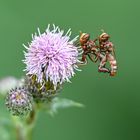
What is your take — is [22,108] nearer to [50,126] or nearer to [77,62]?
[77,62]

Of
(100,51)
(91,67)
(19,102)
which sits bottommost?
(19,102)

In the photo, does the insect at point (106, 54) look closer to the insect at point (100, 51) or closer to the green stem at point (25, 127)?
the insect at point (100, 51)

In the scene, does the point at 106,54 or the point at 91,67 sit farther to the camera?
the point at 91,67

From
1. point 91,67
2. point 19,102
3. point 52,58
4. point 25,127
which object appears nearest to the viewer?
point 52,58

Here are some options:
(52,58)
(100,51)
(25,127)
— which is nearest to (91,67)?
(25,127)

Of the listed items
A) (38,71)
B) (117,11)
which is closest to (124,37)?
(117,11)

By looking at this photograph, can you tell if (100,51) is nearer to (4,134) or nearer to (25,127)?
(25,127)

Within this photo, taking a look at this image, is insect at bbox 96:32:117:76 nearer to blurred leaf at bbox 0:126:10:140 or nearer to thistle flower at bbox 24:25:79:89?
thistle flower at bbox 24:25:79:89
